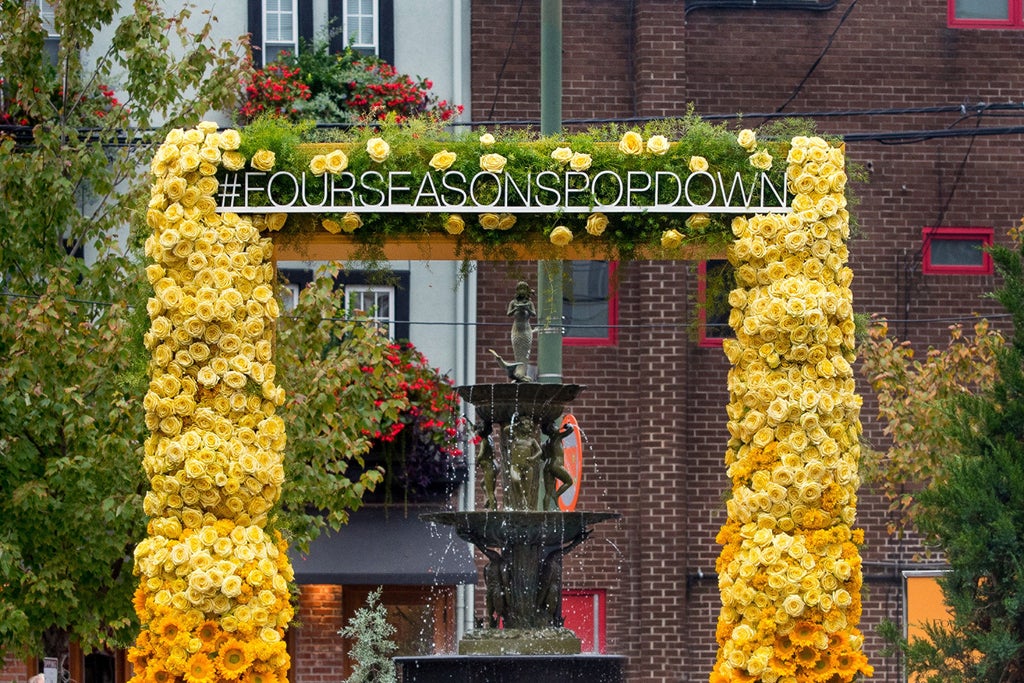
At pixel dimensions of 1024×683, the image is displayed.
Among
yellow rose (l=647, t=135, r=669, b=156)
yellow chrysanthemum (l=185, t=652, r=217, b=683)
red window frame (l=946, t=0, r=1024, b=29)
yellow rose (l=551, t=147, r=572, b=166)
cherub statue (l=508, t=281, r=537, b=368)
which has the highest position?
red window frame (l=946, t=0, r=1024, b=29)

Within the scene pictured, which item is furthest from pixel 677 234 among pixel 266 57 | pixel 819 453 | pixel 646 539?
pixel 266 57

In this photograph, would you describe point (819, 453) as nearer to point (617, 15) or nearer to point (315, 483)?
point (315, 483)

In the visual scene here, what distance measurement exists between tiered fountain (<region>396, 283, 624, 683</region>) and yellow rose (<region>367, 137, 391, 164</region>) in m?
1.89

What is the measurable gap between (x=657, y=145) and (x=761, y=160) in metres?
0.75

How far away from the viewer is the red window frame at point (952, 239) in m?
23.6

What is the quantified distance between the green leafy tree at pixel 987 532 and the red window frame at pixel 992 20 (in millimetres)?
9269

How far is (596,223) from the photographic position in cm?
1345

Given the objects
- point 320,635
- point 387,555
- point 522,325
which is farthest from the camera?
point 320,635

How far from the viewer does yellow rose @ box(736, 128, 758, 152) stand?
13469 mm

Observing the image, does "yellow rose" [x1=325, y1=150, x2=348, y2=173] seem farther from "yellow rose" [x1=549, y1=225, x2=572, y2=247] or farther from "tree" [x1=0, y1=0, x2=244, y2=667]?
"tree" [x1=0, y1=0, x2=244, y2=667]

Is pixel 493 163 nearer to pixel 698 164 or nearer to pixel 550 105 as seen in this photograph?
pixel 698 164

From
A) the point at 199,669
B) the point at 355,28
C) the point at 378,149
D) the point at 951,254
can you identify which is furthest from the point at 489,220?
→ the point at 951,254

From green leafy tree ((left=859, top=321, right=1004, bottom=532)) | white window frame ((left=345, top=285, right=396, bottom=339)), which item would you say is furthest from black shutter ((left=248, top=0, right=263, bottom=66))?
green leafy tree ((left=859, top=321, right=1004, bottom=532))

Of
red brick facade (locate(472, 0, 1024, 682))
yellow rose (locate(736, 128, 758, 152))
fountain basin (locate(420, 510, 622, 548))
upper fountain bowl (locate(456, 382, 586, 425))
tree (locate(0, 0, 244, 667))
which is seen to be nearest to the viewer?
yellow rose (locate(736, 128, 758, 152))
